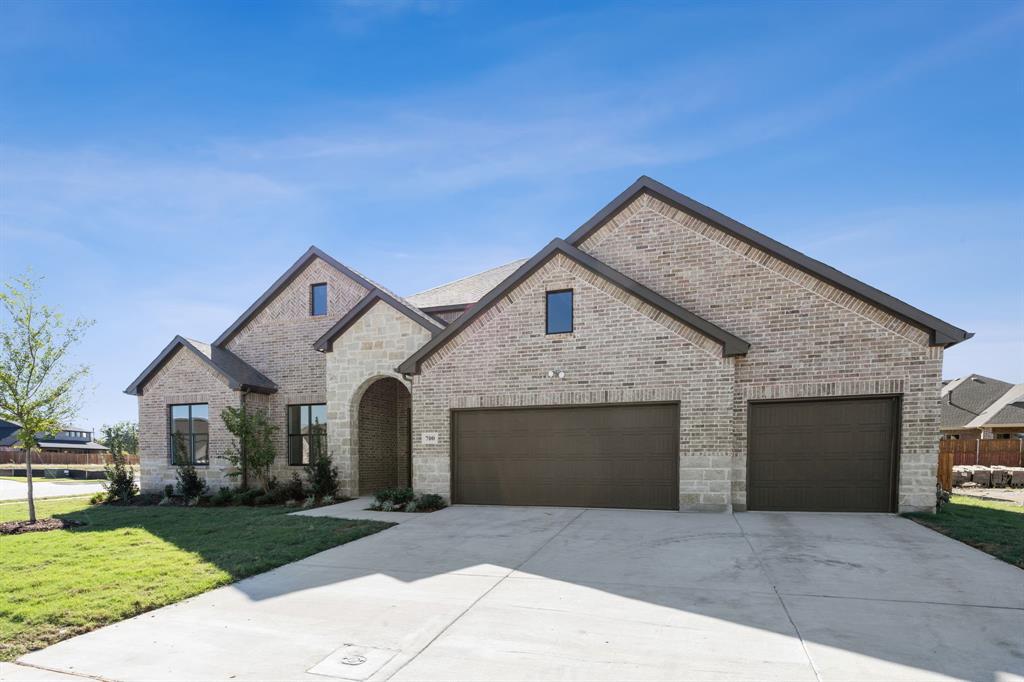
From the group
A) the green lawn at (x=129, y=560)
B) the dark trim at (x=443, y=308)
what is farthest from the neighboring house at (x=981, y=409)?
the green lawn at (x=129, y=560)

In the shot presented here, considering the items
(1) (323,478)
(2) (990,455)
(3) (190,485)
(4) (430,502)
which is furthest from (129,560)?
(2) (990,455)

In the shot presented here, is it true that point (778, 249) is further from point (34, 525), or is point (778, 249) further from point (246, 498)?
point (34, 525)

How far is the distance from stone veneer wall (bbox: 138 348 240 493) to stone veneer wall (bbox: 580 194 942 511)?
1325 centimetres

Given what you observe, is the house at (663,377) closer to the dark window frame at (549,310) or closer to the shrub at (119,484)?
the dark window frame at (549,310)

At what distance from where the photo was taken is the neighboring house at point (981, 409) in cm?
3059

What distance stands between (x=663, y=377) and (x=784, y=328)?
2.95 metres

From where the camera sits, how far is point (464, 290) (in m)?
18.8

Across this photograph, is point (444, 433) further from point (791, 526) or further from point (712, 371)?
point (791, 526)

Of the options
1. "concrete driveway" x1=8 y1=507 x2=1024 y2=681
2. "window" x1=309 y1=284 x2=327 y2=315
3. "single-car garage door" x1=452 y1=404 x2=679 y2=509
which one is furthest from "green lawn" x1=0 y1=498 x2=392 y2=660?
"window" x1=309 y1=284 x2=327 y2=315

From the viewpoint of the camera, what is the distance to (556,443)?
12664 mm

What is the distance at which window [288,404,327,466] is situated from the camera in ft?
55.8

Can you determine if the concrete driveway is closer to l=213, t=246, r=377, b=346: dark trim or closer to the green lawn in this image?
the green lawn

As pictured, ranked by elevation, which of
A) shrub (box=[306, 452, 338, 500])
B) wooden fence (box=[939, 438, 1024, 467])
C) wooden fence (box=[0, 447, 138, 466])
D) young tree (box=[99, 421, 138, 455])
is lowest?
young tree (box=[99, 421, 138, 455])

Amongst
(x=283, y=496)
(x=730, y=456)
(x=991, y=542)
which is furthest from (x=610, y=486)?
(x=283, y=496)
